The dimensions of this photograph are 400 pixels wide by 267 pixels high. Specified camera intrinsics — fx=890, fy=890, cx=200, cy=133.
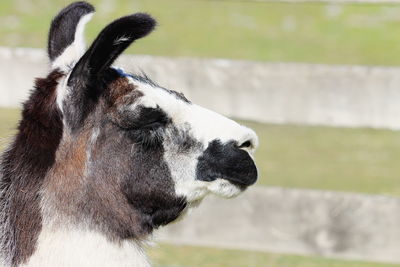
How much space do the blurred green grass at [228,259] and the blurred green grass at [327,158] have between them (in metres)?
1.30

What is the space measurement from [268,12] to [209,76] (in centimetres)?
1054

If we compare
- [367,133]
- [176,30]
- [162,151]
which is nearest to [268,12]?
[176,30]

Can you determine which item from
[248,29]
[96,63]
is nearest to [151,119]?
[96,63]

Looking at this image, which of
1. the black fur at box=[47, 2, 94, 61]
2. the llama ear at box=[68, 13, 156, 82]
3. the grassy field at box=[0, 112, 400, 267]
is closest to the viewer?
the llama ear at box=[68, 13, 156, 82]

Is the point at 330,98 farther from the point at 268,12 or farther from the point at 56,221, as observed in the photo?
the point at 268,12

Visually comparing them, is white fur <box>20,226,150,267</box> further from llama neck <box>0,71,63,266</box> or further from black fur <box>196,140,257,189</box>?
black fur <box>196,140,257,189</box>

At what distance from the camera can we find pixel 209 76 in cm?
512

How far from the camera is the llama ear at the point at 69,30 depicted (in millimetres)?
3145

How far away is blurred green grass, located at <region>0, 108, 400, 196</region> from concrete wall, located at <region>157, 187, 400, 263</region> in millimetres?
2156

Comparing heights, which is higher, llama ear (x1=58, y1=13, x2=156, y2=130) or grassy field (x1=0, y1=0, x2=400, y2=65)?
llama ear (x1=58, y1=13, x2=156, y2=130)

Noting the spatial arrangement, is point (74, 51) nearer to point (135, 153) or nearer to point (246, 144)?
point (135, 153)

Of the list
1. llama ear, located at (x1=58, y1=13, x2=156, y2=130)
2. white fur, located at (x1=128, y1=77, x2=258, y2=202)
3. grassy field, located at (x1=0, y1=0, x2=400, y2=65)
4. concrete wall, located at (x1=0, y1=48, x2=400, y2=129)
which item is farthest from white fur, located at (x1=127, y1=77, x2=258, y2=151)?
grassy field, located at (x1=0, y1=0, x2=400, y2=65)

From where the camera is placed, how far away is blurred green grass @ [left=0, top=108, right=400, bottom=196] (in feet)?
25.6

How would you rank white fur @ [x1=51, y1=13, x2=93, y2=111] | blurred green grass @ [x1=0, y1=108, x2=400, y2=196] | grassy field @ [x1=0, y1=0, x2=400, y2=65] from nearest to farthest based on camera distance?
white fur @ [x1=51, y1=13, x2=93, y2=111]
blurred green grass @ [x1=0, y1=108, x2=400, y2=196]
grassy field @ [x1=0, y1=0, x2=400, y2=65]
